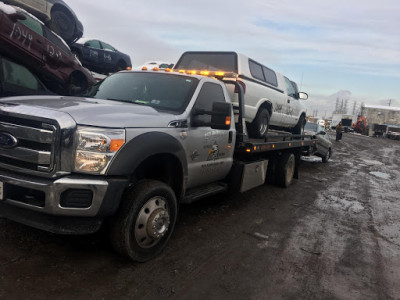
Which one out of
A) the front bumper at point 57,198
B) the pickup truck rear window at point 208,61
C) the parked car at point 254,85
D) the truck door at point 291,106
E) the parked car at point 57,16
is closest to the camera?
the front bumper at point 57,198

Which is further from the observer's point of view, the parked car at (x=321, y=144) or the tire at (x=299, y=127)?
the parked car at (x=321, y=144)

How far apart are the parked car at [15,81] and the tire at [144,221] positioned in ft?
15.3

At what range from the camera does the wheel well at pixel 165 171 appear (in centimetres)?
358

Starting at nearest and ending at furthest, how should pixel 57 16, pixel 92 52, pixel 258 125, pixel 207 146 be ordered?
pixel 207 146 < pixel 258 125 < pixel 57 16 < pixel 92 52

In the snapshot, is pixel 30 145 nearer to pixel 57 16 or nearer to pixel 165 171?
pixel 165 171

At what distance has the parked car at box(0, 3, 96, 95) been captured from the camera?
22.9 ft

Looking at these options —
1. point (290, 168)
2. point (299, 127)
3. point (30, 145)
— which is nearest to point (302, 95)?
point (299, 127)

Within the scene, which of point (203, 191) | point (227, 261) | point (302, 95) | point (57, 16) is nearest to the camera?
point (227, 261)

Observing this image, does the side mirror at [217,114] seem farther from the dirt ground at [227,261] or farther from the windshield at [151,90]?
the dirt ground at [227,261]

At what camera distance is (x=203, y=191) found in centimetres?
451

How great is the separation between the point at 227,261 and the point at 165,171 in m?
1.18

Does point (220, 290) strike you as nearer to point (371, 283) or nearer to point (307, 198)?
point (371, 283)

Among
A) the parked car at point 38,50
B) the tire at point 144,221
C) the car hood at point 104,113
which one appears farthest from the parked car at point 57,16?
the tire at point 144,221

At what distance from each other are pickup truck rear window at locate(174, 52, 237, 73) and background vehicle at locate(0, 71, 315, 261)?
2292 millimetres
